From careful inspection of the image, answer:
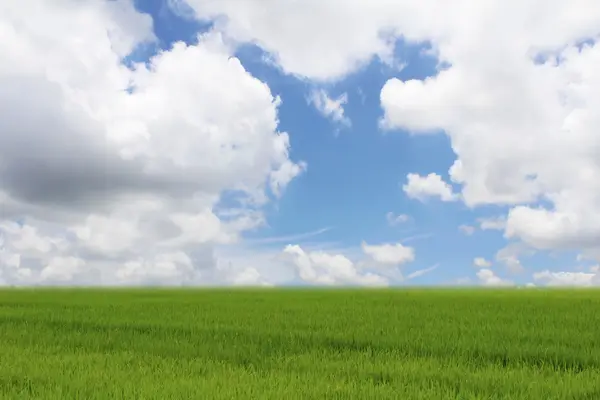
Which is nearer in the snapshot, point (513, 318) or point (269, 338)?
point (269, 338)

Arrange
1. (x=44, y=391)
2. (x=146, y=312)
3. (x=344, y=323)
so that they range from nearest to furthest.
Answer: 1. (x=44, y=391)
2. (x=344, y=323)
3. (x=146, y=312)

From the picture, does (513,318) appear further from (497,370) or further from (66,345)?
(66,345)

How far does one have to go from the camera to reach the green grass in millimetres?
9250

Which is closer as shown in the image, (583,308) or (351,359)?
(351,359)

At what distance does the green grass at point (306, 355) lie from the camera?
925cm

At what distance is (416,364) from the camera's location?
1140 cm

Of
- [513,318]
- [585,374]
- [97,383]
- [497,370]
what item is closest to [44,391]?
[97,383]

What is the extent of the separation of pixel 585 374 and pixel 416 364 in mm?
2966

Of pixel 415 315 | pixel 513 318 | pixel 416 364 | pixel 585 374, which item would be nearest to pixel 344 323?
pixel 415 315

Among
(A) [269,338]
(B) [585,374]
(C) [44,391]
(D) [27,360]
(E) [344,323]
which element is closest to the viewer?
(C) [44,391]

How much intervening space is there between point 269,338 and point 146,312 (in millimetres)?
9850

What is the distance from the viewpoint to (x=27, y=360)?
12.1 metres

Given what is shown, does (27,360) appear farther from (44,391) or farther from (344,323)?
(344,323)

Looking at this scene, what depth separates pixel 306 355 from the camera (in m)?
12.6
